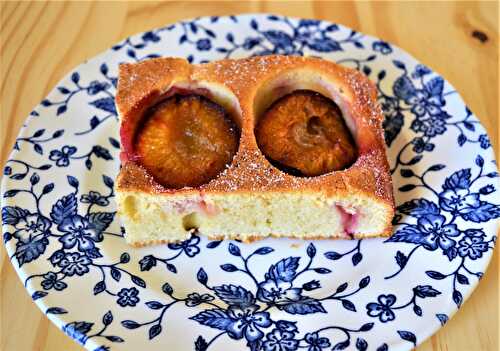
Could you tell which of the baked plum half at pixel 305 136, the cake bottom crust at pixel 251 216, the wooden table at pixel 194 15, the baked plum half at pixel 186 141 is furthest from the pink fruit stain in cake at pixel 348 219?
the wooden table at pixel 194 15

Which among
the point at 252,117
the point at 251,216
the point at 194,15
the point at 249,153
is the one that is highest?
the point at 194,15

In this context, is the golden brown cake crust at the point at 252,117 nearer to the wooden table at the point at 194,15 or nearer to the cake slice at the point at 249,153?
the cake slice at the point at 249,153

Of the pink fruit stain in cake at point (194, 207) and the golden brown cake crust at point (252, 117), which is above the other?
the golden brown cake crust at point (252, 117)

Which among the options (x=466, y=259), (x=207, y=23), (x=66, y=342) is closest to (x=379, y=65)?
(x=207, y=23)

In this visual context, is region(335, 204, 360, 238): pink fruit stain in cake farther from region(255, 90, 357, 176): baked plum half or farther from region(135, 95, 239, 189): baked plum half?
region(135, 95, 239, 189): baked plum half

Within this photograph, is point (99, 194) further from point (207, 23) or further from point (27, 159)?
point (207, 23)

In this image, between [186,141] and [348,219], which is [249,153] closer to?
[186,141]

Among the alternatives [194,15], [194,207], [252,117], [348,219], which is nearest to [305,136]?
[252,117]
